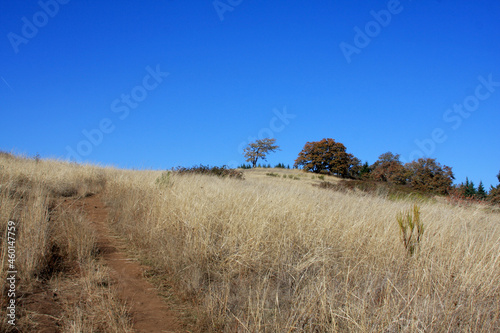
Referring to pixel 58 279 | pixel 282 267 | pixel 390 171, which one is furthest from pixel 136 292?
pixel 390 171

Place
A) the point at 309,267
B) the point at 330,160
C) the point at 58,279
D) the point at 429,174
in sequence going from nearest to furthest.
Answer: the point at 58,279 → the point at 309,267 → the point at 429,174 → the point at 330,160

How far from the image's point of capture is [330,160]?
169 ft

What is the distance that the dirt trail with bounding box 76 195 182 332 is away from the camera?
10.8 ft

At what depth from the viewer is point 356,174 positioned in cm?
5456

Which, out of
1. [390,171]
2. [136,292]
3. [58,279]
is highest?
[390,171]

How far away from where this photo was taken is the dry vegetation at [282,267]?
276 cm

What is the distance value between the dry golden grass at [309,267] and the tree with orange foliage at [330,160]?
44704mm

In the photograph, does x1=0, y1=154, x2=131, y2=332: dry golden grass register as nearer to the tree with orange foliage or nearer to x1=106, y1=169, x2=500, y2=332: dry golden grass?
x1=106, y1=169, x2=500, y2=332: dry golden grass

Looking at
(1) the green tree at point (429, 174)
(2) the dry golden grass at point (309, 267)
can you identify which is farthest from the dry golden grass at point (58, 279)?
(1) the green tree at point (429, 174)

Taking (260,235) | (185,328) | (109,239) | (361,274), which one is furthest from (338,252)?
(109,239)

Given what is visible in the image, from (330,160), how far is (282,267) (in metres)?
49.4

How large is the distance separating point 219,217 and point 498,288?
4163 mm

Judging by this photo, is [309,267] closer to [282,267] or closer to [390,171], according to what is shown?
[282,267]

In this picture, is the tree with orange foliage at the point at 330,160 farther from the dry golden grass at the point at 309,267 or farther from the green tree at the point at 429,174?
the dry golden grass at the point at 309,267
